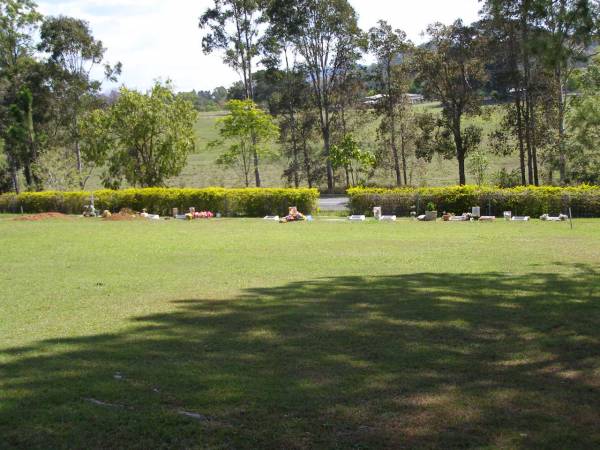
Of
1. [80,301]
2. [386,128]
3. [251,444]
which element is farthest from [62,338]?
[386,128]

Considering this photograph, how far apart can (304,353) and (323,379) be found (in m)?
0.81

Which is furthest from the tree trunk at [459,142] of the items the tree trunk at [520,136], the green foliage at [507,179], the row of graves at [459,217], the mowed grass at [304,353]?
the mowed grass at [304,353]

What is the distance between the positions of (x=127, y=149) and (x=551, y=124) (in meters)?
24.3

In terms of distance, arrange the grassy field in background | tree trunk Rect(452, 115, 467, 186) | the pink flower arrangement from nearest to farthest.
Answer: the pink flower arrangement < tree trunk Rect(452, 115, 467, 186) < the grassy field in background

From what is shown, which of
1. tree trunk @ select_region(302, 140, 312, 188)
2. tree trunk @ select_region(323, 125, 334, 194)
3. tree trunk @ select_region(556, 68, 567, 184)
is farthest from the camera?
tree trunk @ select_region(302, 140, 312, 188)

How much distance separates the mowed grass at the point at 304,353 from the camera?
421 centimetres

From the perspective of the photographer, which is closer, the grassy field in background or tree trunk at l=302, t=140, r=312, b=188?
tree trunk at l=302, t=140, r=312, b=188

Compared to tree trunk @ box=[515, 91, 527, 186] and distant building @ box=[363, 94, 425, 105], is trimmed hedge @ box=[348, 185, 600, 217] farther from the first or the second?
distant building @ box=[363, 94, 425, 105]

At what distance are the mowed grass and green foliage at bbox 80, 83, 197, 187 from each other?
24.6m

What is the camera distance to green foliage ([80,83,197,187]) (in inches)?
1444

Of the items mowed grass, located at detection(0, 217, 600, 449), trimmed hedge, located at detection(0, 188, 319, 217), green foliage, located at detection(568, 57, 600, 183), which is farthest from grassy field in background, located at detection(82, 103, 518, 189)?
mowed grass, located at detection(0, 217, 600, 449)

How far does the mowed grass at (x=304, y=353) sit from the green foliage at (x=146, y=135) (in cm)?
2462

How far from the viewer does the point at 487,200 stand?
24.1m

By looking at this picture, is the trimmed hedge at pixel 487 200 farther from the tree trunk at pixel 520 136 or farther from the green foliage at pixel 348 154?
the green foliage at pixel 348 154
